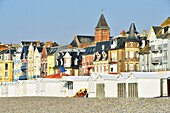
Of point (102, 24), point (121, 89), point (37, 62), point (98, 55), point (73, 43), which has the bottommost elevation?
point (121, 89)

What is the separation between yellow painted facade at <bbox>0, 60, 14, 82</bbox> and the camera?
11475cm

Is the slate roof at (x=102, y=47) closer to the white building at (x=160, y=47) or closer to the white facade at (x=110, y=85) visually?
the white building at (x=160, y=47)

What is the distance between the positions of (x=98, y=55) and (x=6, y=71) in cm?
3789

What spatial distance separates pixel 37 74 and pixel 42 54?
12.3 feet

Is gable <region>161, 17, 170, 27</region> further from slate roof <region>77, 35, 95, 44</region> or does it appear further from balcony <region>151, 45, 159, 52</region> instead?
slate roof <region>77, 35, 95, 44</region>

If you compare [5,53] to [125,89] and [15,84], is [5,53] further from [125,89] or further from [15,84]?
[125,89]

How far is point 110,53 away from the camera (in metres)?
79.0

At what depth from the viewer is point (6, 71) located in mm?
115688

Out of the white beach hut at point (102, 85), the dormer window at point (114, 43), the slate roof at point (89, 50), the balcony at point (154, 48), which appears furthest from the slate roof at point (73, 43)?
the white beach hut at point (102, 85)

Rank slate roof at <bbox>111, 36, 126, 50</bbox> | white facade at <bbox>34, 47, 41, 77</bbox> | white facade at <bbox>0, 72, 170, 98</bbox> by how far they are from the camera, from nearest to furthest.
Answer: white facade at <bbox>0, 72, 170, 98</bbox>, slate roof at <bbox>111, 36, 126, 50</bbox>, white facade at <bbox>34, 47, 41, 77</bbox>

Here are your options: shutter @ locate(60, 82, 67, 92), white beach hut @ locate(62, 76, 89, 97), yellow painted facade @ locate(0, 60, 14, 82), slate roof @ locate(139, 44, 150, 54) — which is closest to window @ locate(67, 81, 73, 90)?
white beach hut @ locate(62, 76, 89, 97)

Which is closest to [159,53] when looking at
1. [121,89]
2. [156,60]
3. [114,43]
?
[156,60]

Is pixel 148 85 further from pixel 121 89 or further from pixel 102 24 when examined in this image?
pixel 102 24

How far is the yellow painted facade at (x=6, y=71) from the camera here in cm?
11475
